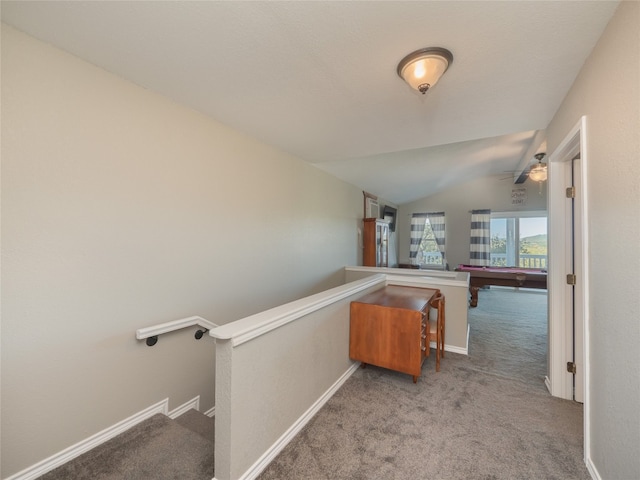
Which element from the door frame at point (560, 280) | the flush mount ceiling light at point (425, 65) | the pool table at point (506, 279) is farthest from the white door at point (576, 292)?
the pool table at point (506, 279)

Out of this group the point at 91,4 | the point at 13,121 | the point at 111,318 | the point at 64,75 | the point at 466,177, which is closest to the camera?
the point at 91,4

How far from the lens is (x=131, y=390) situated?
1715 millimetres

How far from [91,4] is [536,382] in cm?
399

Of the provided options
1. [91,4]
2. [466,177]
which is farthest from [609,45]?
[466,177]

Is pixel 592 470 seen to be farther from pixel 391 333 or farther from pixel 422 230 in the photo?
pixel 422 230

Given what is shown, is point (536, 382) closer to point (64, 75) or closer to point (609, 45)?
point (609, 45)

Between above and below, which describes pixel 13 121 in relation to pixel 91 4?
below

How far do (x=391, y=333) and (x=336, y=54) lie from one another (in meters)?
2.10

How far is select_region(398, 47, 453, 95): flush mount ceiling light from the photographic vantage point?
55.3 inches

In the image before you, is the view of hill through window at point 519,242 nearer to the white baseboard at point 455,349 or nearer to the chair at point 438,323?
the white baseboard at point 455,349

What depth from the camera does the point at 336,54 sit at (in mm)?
1463

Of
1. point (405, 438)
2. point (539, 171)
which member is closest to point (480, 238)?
point (539, 171)

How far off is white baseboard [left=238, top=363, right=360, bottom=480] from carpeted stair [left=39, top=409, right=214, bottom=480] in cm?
23

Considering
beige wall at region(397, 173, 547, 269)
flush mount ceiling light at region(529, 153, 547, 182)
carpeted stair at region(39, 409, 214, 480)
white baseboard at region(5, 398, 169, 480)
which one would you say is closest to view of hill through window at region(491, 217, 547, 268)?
beige wall at region(397, 173, 547, 269)
